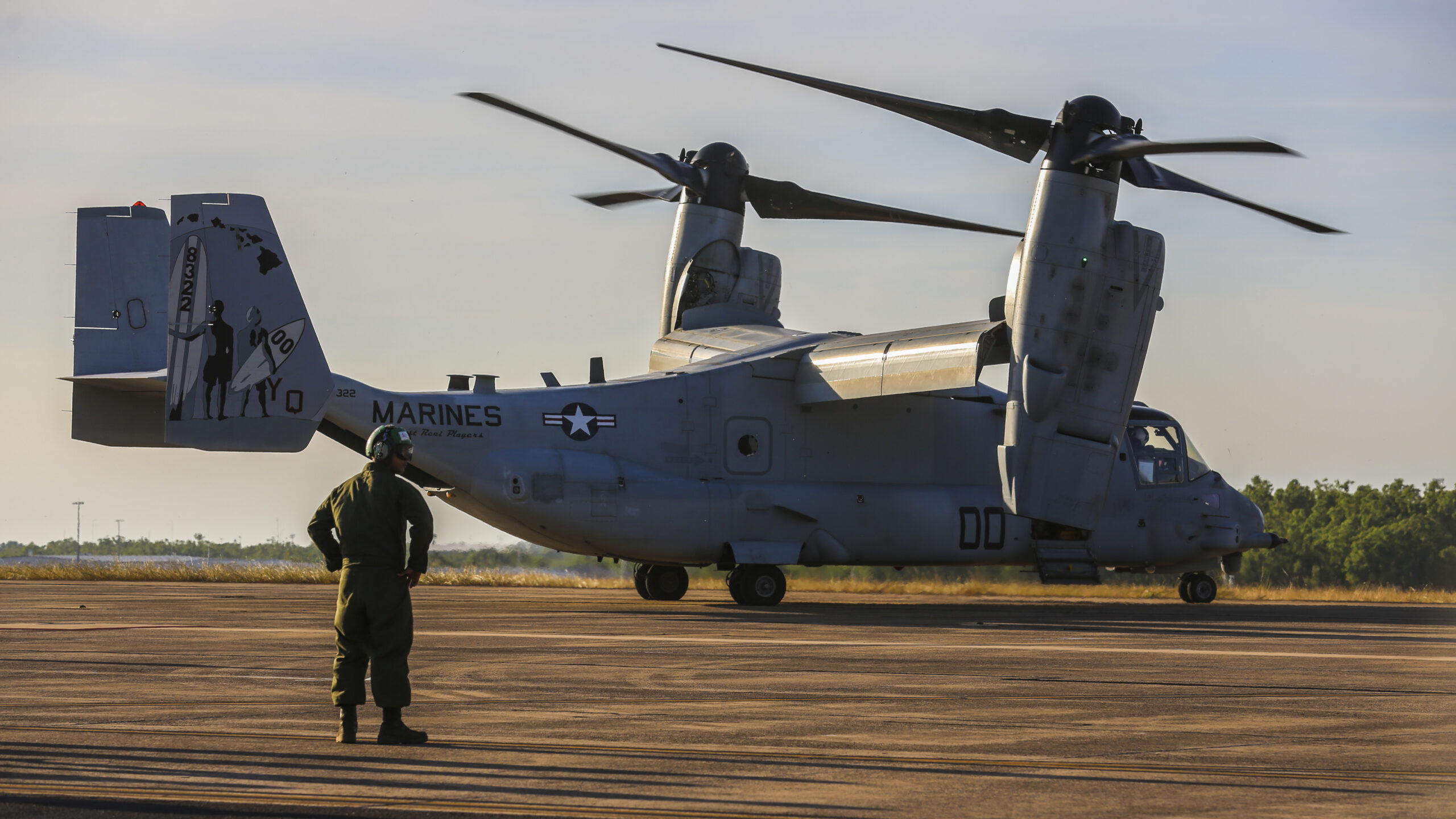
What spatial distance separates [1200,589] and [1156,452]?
3187mm

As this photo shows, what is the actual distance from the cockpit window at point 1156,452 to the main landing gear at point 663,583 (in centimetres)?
817

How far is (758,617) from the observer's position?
19.7 metres

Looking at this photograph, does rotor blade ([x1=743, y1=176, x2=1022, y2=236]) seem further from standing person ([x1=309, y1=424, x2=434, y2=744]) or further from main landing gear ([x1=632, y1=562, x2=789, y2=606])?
standing person ([x1=309, y1=424, x2=434, y2=744])

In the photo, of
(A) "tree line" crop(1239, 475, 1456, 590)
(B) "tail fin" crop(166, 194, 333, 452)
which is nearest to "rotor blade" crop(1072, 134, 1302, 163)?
(B) "tail fin" crop(166, 194, 333, 452)

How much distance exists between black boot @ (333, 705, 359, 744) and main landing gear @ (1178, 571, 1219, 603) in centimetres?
2145

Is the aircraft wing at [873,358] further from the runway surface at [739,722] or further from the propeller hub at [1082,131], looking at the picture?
the runway surface at [739,722]

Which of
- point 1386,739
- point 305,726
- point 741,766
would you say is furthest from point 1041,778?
point 305,726

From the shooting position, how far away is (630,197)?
1121 inches

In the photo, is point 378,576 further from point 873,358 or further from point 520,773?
point 873,358

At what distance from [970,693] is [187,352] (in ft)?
41.6

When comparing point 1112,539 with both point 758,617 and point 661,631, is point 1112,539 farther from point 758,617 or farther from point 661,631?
point 661,631

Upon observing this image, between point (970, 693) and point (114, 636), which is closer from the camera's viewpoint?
point (970, 693)

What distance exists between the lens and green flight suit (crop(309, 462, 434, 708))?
27.8 ft

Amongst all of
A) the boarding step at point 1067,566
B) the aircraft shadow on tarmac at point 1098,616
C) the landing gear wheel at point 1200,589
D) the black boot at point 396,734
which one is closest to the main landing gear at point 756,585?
the aircraft shadow on tarmac at point 1098,616
